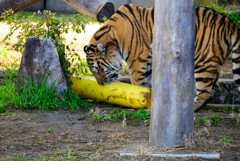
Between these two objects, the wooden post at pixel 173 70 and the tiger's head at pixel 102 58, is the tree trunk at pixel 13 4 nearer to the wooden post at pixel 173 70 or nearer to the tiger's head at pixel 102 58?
the tiger's head at pixel 102 58

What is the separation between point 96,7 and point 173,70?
3607 millimetres

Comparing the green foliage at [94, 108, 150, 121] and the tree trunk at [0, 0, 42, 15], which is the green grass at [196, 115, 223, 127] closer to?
the green foliage at [94, 108, 150, 121]

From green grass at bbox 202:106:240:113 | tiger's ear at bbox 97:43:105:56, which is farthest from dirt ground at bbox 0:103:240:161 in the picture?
tiger's ear at bbox 97:43:105:56

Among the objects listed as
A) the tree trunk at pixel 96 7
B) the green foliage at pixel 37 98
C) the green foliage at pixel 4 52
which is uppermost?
the tree trunk at pixel 96 7

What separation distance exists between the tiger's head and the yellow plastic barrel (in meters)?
0.18

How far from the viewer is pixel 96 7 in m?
6.57

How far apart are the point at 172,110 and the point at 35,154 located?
4.33ft

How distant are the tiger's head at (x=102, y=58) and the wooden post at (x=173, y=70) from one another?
2.48 meters

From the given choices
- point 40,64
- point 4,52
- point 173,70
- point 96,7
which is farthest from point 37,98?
point 4,52

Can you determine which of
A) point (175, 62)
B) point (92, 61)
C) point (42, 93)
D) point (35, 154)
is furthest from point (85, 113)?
point (175, 62)

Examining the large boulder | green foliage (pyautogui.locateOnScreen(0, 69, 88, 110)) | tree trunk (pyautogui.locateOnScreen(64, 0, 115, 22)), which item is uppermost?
tree trunk (pyautogui.locateOnScreen(64, 0, 115, 22))

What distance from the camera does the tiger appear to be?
17.4 ft

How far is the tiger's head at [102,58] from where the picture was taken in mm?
5828

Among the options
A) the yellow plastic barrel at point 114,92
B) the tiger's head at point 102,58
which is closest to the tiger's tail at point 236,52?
the yellow plastic barrel at point 114,92
